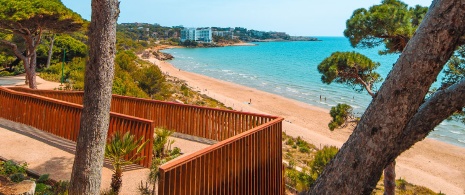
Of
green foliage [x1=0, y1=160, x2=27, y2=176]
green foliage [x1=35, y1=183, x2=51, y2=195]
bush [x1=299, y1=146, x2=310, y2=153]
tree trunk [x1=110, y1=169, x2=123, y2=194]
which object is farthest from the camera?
bush [x1=299, y1=146, x2=310, y2=153]

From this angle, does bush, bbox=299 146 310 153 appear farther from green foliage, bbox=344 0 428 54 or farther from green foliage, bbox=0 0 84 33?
green foliage, bbox=0 0 84 33

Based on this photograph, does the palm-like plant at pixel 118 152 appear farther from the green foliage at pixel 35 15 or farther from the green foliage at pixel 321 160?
the green foliage at pixel 35 15

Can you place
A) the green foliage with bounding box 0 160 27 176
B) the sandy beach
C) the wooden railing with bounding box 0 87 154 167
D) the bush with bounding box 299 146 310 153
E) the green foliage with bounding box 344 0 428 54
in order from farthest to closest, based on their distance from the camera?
the bush with bounding box 299 146 310 153
the sandy beach
the green foliage with bounding box 344 0 428 54
the wooden railing with bounding box 0 87 154 167
the green foliage with bounding box 0 160 27 176

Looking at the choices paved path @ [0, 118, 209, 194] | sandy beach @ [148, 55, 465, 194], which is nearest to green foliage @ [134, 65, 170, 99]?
sandy beach @ [148, 55, 465, 194]

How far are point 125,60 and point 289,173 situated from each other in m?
20.5

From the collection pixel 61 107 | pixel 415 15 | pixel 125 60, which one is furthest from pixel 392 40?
pixel 125 60

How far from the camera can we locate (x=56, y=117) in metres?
8.06

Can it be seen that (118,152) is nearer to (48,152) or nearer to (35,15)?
(48,152)

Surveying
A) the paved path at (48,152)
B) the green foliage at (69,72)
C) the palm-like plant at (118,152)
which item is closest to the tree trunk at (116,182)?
the palm-like plant at (118,152)

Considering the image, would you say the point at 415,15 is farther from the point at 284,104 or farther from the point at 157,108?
the point at 284,104

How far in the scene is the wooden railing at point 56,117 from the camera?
660cm

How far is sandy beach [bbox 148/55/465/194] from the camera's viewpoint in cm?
1633

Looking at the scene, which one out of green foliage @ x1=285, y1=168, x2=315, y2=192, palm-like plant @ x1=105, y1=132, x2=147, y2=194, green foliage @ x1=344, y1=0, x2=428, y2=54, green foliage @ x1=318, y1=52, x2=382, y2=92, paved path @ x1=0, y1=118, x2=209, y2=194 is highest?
green foliage @ x1=344, y1=0, x2=428, y2=54

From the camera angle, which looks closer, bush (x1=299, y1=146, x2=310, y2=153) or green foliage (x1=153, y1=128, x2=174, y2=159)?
green foliage (x1=153, y1=128, x2=174, y2=159)
